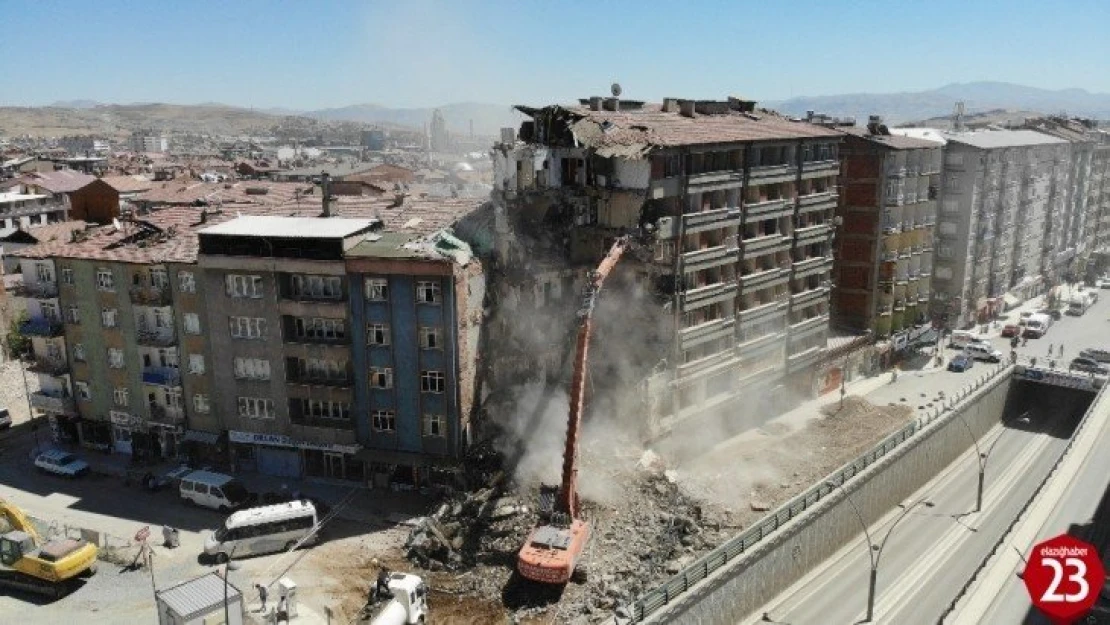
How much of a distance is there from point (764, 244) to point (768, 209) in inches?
105

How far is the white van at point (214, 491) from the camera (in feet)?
172

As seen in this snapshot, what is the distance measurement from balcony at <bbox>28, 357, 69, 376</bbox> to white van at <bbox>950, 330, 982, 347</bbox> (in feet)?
276

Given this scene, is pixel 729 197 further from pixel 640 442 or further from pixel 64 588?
pixel 64 588

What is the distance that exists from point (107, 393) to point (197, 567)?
68.7ft

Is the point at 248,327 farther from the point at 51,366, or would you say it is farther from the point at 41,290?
the point at 51,366

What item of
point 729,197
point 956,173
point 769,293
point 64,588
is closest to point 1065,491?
point 769,293

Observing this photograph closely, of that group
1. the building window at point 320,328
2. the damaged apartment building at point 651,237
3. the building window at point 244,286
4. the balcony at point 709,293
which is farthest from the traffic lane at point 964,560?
the building window at point 244,286

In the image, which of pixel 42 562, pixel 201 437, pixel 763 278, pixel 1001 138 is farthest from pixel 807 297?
pixel 42 562

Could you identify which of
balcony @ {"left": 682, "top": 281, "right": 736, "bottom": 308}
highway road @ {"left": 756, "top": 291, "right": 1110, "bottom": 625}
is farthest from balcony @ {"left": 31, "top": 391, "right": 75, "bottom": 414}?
highway road @ {"left": 756, "top": 291, "right": 1110, "bottom": 625}

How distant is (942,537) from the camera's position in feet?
184

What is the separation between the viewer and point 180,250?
5784cm

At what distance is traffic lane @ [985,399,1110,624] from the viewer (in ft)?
129

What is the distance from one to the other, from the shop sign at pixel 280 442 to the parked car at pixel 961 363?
6029 cm

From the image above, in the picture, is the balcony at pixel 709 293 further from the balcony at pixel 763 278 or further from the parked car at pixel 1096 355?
the parked car at pixel 1096 355
